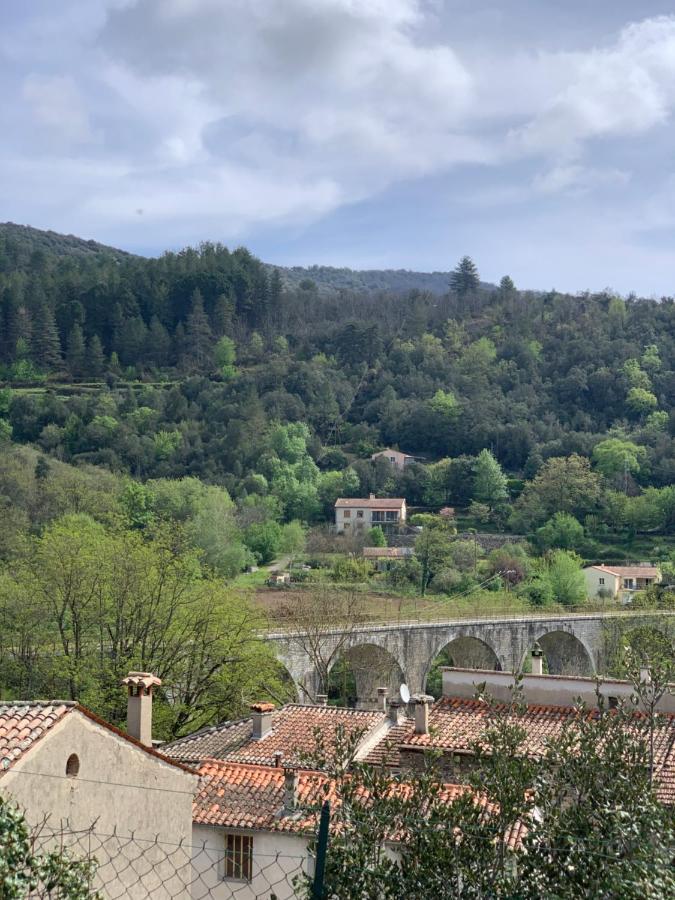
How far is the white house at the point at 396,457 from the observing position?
90.4m

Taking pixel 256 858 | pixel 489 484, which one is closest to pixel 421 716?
pixel 256 858

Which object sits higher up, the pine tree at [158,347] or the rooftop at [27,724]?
the pine tree at [158,347]

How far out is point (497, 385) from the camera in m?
104

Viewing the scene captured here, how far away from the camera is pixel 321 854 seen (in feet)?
15.9

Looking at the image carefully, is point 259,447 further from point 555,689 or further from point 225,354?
point 555,689

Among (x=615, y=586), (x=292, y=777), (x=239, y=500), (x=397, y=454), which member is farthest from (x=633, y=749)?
(x=397, y=454)

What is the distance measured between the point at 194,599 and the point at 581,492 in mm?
53391

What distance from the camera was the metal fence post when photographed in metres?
4.78

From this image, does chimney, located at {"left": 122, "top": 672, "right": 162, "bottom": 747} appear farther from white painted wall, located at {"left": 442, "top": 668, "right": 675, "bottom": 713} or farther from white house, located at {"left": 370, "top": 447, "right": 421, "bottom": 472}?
white house, located at {"left": 370, "top": 447, "right": 421, "bottom": 472}

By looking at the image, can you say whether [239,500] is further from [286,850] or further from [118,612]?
[286,850]

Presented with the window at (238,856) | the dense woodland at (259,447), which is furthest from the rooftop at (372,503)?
the window at (238,856)

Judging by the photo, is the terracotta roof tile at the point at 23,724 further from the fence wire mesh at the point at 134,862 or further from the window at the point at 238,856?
the window at the point at 238,856

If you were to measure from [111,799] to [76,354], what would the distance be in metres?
101

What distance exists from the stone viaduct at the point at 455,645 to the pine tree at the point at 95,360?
2675 inches
